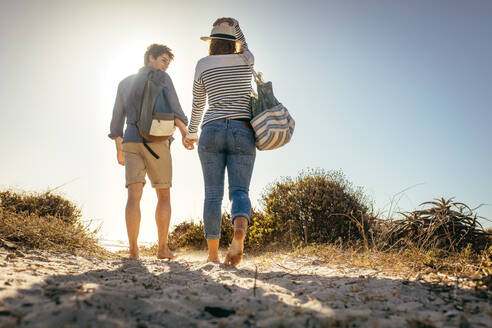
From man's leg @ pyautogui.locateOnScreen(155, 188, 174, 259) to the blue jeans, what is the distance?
0.88 meters

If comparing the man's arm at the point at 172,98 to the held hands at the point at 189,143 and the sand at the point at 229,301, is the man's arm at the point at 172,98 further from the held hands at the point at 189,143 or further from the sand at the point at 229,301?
the sand at the point at 229,301

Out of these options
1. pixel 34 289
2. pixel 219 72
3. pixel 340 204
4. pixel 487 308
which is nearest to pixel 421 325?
pixel 487 308

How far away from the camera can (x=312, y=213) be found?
21.9ft

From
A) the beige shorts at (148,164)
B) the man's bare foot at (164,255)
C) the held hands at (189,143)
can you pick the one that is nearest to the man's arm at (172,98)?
the held hands at (189,143)

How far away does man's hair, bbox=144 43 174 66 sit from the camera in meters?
4.52

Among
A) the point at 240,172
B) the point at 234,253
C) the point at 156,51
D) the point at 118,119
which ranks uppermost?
the point at 156,51

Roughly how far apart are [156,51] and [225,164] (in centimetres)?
192

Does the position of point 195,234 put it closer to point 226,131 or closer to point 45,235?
point 45,235

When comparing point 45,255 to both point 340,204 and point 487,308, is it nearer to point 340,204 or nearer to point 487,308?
point 487,308

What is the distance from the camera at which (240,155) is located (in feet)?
11.9

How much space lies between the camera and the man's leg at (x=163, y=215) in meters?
4.41

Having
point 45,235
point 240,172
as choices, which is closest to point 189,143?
point 240,172

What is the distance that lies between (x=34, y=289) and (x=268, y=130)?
2.37 m


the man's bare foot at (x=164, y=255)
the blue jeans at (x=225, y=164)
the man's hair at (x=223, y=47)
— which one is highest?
the man's hair at (x=223, y=47)
